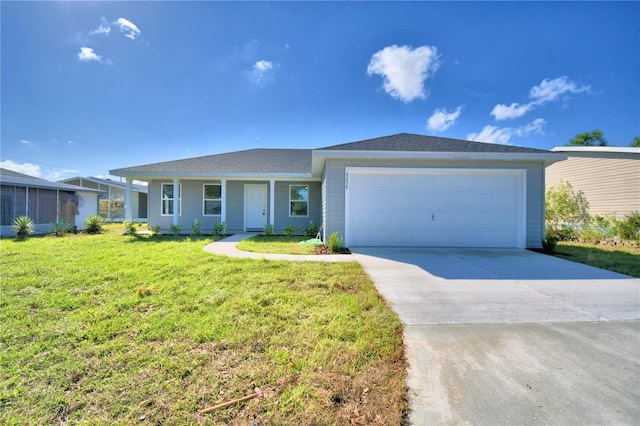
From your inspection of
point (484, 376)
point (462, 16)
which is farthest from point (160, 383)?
point (462, 16)

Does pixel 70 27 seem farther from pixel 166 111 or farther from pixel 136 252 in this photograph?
pixel 136 252

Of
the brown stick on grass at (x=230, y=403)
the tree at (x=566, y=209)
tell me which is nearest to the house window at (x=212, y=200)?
the brown stick on grass at (x=230, y=403)

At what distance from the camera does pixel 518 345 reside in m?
2.56

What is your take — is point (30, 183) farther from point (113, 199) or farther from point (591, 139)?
point (591, 139)

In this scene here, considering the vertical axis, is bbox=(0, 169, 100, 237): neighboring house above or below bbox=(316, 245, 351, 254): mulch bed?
above

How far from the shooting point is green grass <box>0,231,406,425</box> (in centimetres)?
174

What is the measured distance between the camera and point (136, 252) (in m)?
6.76

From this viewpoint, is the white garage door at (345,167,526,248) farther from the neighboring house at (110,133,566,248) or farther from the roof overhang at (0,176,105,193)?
the roof overhang at (0,176,105,193)

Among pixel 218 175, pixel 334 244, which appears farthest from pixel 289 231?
pixel 334 244

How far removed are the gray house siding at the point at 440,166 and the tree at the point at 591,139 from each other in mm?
31730

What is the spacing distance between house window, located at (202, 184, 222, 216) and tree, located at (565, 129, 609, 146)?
38.7m

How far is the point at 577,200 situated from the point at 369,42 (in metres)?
12.5

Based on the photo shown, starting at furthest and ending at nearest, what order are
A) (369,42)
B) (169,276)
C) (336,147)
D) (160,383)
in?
(369,42), (336,147), (169,276), (160,383)

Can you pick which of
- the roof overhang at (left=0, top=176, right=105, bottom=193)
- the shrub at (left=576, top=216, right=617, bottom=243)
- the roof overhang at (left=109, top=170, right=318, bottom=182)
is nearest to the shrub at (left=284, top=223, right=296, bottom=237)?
the roof overhang at (left=109, top=170, right=318, bottom=182)
